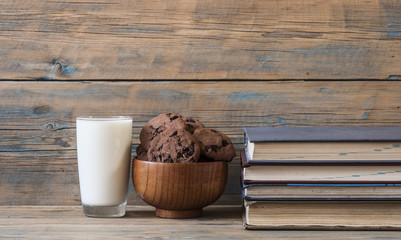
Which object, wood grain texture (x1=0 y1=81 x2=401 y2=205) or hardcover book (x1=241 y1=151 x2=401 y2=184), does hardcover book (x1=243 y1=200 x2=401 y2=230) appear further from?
wood grain texture (x1=0 y1=81 x2=401 y2=205)

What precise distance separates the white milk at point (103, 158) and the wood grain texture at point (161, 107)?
0.15m

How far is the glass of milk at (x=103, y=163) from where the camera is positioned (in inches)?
38.2

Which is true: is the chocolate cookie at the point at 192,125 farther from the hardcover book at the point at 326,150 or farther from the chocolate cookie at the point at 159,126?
the hardcover book at the point at 326,150

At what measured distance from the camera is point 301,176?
893 mm

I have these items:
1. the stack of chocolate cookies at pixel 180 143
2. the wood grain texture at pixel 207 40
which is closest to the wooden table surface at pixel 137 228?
the stack of chocolate cookies at pixel 180 143

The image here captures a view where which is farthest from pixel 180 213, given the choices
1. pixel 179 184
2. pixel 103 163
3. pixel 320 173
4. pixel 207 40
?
pixel 207 40

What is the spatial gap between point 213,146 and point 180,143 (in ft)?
0.24

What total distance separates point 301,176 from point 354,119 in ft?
1.03

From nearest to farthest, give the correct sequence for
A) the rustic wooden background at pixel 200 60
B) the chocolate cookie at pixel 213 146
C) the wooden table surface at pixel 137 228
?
the wooden table surface at pixel 137 228 < the chocolate cookie at pixel 213 146 < the rustic wooden background at pixel 200 60

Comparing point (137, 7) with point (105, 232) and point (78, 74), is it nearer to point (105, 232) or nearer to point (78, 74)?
point (78, 74)

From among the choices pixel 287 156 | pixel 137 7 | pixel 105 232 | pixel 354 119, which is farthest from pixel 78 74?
pixel 354 119

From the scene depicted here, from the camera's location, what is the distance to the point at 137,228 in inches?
36.1

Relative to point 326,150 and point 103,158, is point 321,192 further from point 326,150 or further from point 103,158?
point 103,158

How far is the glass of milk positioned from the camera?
970 mm
